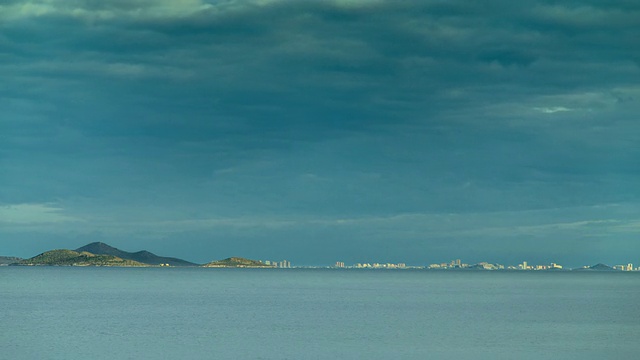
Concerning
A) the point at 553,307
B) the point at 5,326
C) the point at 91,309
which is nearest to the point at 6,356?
the point at 5,326

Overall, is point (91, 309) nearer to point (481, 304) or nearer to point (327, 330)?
point (327, 330)

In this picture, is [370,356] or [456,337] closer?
[370,356]

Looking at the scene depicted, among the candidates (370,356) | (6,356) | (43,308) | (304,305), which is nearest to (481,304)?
(304,305)

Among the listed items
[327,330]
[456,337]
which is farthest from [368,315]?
[456,337]

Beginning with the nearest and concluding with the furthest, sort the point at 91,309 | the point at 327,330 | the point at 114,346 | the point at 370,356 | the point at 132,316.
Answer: the point at 370,356 → the point at 114,346 → the point at 327,330 → the point at 132,316 → the point at 91,309

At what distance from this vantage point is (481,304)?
494ft

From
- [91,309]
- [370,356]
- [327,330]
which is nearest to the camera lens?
[370,356]

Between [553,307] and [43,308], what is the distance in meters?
84.7

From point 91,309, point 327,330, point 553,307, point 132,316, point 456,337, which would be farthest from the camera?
point 553,307

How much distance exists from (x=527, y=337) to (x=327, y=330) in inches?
862

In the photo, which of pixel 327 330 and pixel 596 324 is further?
pixel 596 324

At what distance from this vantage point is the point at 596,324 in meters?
104

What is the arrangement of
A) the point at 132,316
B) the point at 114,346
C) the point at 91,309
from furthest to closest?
the point at 91,309 → the point at 132,316 → the point at 114,346

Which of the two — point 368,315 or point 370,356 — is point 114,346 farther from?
point 368,315
